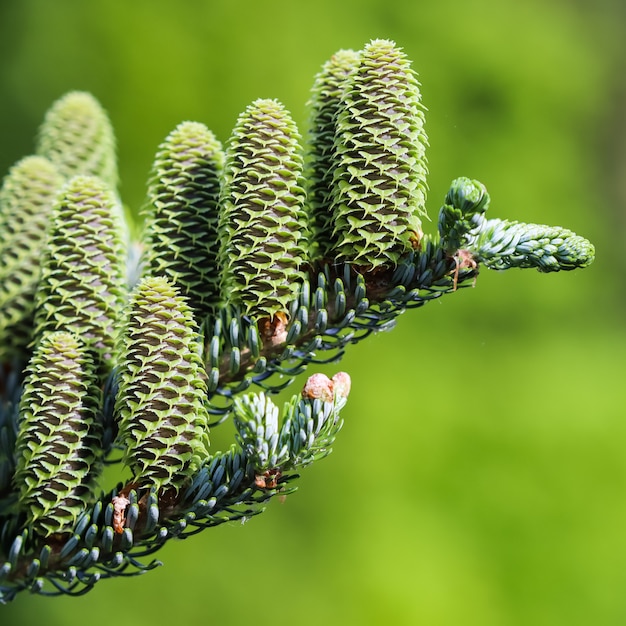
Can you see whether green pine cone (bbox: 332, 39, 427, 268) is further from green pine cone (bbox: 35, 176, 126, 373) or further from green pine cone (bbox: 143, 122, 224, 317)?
green pine cone (bbox: 35, 176, 126, 373)

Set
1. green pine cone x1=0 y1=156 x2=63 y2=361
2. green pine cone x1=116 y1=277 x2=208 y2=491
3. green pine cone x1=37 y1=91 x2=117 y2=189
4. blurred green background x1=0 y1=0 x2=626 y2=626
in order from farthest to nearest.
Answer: blurred green background x1=0 y1=0 x2=626 y2=626, green pine cone x1=37 y1=91 x2=117 y2=189, green pine cone x1=0 y1=156 x2=63 y2=361, green pine cone x1=116 y1=277 x2=208 y2=491

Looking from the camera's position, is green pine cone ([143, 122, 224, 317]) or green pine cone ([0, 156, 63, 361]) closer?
green pine cone ([143, 122, 224, 317])

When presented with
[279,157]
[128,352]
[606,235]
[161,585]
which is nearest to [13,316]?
[128,352]

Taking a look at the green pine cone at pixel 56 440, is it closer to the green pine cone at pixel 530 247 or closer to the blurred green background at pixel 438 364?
the green pine cone at pixel 530 247

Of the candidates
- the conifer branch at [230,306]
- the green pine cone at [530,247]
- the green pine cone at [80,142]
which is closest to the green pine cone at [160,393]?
the conifer branch at [230,306]

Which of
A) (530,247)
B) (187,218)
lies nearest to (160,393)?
(187,218)

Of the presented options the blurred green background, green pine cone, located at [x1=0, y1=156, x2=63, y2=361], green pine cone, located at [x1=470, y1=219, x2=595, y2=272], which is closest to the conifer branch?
green pine cone, located at [x1=470, y1=219, x2=595, y2=272]

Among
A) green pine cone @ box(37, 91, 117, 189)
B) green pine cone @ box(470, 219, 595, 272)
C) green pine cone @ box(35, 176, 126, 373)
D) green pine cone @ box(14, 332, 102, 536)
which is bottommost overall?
green pine cone @ box(14, 332, 102, 536)

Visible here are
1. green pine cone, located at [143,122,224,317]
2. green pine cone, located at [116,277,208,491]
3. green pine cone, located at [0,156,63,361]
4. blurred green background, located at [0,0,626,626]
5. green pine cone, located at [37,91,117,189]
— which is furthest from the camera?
blurred green background, located at [0,0,626,626]

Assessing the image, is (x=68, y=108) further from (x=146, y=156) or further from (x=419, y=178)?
(x=146, y=156)
